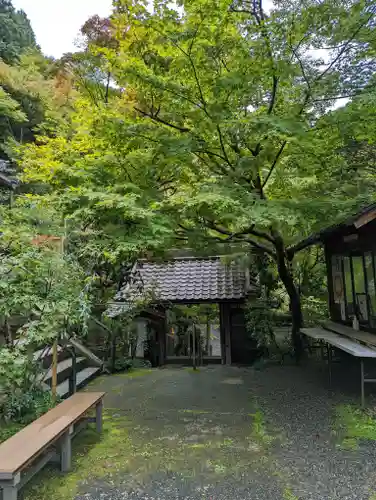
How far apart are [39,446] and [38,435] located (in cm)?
31

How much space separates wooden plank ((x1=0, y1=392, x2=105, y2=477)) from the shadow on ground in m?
0.54

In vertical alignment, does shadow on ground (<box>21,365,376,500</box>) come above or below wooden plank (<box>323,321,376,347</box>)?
below

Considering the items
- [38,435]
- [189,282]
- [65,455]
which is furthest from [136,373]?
[38,435]

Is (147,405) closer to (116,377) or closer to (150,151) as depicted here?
(116,377)

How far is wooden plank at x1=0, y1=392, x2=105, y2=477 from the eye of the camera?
3.14 meters

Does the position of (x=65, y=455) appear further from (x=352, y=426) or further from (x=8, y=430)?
(x=352, y=426)

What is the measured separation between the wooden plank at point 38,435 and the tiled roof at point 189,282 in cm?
596

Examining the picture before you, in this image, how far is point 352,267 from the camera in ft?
28.1

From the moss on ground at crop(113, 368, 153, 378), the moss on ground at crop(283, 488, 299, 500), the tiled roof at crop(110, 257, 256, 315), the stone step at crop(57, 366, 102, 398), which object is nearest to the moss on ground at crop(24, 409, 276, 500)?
the moss on ground at crop(283, 488, 299, 500)

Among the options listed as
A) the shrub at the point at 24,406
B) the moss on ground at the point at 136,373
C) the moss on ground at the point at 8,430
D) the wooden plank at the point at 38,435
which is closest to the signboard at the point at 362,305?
the moss on ground at the point at 136,373

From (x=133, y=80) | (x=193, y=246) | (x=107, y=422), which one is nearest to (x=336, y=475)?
(x=107, y=422)

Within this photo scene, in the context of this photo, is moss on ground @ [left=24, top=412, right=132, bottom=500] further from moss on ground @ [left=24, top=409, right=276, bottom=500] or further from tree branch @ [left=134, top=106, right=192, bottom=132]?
tree branch @ [left=134, top=106, right=192, bottom=132]

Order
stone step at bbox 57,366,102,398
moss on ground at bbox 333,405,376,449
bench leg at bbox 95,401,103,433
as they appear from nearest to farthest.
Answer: moss on ground at bbox 333,405,376,449 < bench leg at bbox 95,401,103,433 < stone step at bbox 57,366,102,398

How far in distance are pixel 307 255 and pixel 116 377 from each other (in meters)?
7.36
